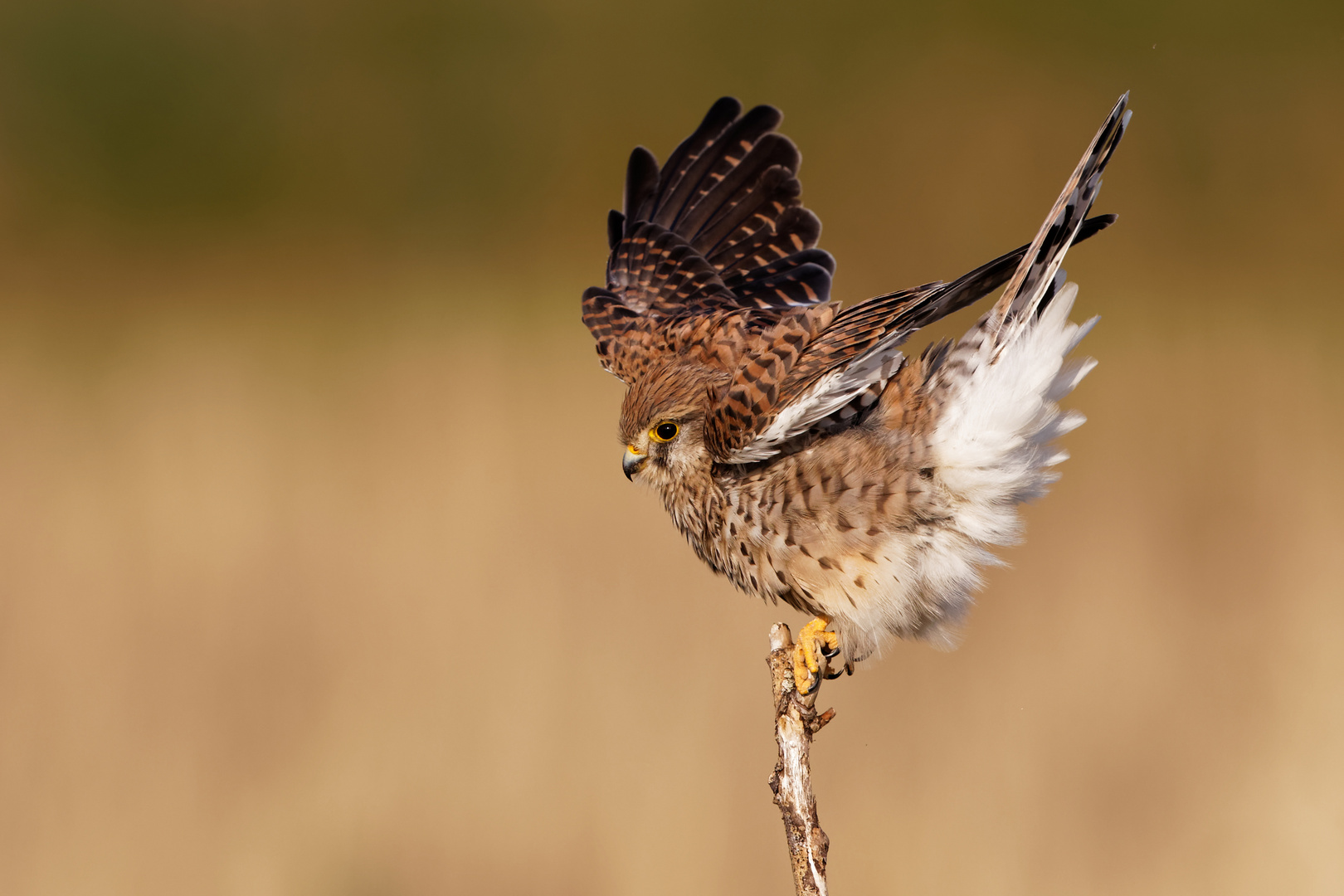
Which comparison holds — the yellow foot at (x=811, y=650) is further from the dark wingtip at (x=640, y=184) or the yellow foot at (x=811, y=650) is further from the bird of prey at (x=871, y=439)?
the dark wingtip at (x=640, y=184)

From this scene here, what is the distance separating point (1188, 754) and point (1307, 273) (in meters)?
2.46

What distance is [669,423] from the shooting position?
121 inches

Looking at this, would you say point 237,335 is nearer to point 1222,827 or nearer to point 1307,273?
point 1222,827

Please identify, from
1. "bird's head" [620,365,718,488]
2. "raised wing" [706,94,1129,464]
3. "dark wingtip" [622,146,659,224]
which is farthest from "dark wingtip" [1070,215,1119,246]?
"dark wingtip" [622,146,659,224]

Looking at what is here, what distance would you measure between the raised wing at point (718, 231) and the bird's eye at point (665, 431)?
0.88 meters

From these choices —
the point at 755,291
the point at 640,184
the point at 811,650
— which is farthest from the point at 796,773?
the point at 640,184

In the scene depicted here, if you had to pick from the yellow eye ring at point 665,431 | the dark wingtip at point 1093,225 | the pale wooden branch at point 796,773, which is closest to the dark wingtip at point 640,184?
the yellow eye ring at point 665,431

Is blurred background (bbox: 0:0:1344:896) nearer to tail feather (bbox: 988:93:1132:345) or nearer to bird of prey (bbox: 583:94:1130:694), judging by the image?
bird of prey (bbox: 583:94:1130:694)


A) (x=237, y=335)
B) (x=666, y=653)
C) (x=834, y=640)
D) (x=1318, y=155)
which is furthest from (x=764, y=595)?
(x=1318, y=155)

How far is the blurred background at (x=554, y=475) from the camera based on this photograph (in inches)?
152

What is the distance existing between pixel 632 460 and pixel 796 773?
1.10 m

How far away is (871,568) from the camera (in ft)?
9.41

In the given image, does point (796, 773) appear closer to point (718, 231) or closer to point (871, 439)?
point (871, 439)

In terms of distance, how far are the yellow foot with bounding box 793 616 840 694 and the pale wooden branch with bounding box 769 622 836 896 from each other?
0.03m
